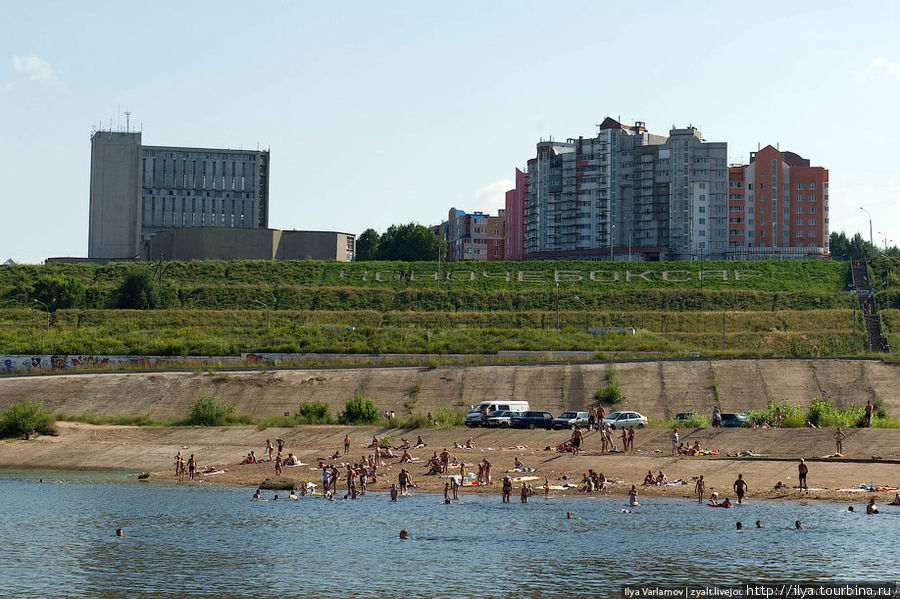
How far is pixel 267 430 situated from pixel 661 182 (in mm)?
144060

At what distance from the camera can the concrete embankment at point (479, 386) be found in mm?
76000

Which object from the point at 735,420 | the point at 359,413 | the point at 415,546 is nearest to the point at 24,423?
the point at 359,413

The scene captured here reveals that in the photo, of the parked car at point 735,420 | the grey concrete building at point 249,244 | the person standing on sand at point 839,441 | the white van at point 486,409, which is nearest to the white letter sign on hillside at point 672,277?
the grey concrete building at point 249,244

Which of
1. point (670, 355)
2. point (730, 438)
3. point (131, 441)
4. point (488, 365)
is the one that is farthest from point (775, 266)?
point (131, 441)

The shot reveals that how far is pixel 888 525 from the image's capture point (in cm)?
3941

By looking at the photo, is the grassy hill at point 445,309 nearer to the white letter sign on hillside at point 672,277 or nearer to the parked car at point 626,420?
the white letter sign on hillside at point 672,277

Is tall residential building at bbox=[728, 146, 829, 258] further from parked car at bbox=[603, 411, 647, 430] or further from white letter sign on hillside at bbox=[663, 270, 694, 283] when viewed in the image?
parked car at bbox=[603, 411, 647, 430]

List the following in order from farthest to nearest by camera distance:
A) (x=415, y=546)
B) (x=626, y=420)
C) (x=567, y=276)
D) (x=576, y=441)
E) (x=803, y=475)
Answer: (x=567, y=276) → (x=626, y=420) → (x=576, y=441) → (x=803, y=475) → (x=415, y=546)

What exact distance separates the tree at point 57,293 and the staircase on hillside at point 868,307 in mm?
106415

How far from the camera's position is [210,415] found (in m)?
73.8

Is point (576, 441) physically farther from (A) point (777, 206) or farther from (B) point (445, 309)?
(A) point (777, 206)

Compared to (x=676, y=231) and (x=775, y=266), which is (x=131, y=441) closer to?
(x=775, y=266)

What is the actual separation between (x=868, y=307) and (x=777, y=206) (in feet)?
226

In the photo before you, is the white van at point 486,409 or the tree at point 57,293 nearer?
the white van at point 486,409
